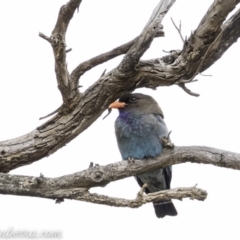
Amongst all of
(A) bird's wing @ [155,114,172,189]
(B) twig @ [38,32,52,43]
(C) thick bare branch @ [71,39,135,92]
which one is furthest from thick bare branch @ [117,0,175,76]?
(A) bird's wing @ [155,114,172,189]

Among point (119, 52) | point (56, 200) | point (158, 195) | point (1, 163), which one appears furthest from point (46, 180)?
point (119, 52)

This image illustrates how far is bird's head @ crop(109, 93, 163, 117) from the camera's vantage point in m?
5.34

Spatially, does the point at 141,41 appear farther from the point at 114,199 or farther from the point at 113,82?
the point at 114,199

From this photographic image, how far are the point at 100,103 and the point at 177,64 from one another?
59cm

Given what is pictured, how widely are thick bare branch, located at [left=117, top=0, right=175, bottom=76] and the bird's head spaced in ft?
3.75

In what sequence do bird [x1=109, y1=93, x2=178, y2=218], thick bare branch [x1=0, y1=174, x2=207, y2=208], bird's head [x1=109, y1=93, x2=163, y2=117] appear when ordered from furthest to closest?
bird's head [x1=109, y1=93, x2=163, y2=117] → bird [x1=109, y1=93, x2=178, y2=218] → thick bare branch [x1=0, y1=174, x2=207, y2=208]

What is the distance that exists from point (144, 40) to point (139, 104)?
1.44 meters

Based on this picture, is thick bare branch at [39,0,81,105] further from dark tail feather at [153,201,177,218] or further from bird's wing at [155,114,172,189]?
dark tail feather at [153,201,177,218]

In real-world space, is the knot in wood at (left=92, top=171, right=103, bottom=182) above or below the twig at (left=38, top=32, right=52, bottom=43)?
below

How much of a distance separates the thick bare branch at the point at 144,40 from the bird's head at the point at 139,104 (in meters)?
1.14

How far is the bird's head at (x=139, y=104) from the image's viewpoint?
17.5 feet

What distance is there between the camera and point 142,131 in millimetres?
5242

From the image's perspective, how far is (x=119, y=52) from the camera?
170 inches

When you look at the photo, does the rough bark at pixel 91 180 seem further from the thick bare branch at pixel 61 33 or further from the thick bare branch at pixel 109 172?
the thick bare branch at pixel 61 33
